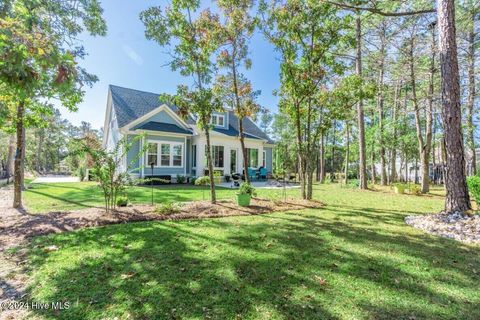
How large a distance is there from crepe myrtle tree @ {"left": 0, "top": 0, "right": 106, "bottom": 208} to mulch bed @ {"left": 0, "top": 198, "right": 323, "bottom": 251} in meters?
2.29

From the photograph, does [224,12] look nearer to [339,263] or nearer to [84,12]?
[84,12]

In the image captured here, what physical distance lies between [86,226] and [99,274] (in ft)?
9.56

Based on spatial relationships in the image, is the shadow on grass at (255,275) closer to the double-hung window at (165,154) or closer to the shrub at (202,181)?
the shrub at (202,181)

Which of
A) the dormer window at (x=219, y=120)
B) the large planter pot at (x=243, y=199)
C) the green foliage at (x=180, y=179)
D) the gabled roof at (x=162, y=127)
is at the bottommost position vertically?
the large planter pot at (x=243, y=199)

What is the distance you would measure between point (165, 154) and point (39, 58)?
46.1 feet

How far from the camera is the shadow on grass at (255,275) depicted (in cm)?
250

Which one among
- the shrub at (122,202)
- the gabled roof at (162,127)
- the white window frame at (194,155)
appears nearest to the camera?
the shrub at (122,202)

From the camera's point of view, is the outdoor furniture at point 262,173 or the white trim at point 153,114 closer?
the white trim at point 153,114

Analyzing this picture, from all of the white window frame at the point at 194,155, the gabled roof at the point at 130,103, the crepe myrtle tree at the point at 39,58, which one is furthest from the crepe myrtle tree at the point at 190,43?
the white window frame at the point at 194,155

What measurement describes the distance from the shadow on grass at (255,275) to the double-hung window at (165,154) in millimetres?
11105

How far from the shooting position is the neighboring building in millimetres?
15594

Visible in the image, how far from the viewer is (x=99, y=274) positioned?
3213 millimetres

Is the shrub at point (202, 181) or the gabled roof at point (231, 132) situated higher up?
the gabled roof at point (231, 132)

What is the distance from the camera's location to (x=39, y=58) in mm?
2697
